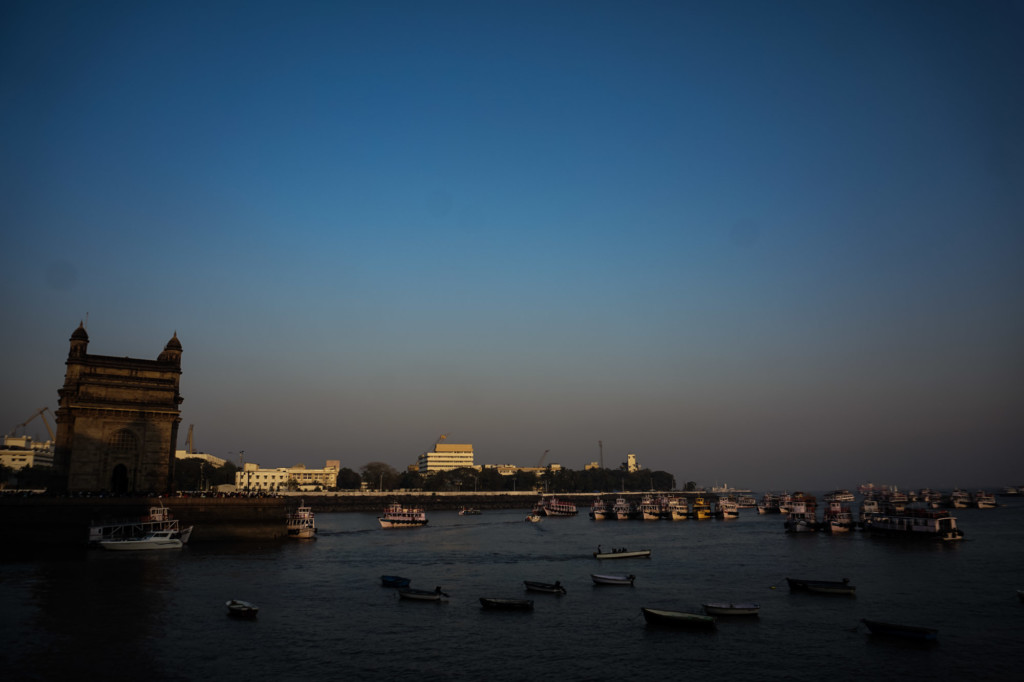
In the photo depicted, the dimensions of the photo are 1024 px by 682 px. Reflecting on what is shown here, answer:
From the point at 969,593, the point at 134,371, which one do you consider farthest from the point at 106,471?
the point at 969,593

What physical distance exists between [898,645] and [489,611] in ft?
77.0

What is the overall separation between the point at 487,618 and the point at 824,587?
25011 mm

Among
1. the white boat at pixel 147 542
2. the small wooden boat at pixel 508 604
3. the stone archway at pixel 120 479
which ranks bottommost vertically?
the small wooden boat at pixel 508 604

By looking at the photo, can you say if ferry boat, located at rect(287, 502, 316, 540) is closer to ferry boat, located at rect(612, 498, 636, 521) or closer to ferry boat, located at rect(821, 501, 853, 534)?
ferry boat, located at rect(821, 501, 853, 534)

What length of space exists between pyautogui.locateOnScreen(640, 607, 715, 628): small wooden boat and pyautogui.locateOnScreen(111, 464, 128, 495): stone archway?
67.2m

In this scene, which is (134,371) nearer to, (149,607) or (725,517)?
(149,607)

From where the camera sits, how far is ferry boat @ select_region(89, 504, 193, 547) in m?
69.2

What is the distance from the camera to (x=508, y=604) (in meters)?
45.1

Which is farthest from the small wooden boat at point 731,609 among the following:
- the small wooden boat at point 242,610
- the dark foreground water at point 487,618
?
the small wooden boat at point 242,610

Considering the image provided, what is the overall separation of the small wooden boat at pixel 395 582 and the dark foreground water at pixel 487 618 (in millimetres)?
687

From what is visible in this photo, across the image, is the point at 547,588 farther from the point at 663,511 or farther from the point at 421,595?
the point at 663,511

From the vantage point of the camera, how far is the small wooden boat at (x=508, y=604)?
44781 mm

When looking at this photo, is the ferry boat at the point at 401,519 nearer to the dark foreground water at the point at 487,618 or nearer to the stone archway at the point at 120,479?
the dark foreground water at the point at 487,618

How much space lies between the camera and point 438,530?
110 m
